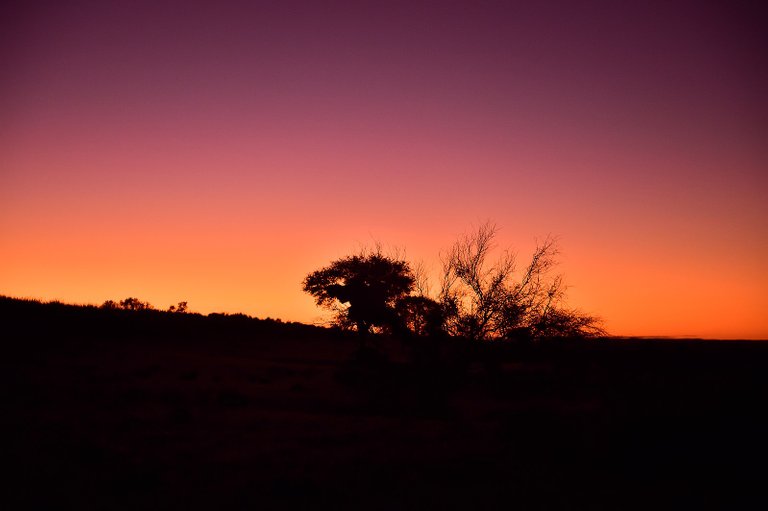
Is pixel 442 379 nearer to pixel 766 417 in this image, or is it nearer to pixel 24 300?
pixel 766 417

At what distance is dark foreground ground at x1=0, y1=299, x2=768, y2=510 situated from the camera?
7859 millimetres

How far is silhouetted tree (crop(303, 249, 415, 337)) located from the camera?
61.6 ft

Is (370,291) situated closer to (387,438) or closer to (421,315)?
(421,315)

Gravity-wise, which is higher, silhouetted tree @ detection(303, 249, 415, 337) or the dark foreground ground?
silhouetted tree @ detection(303, 249, 415, 337)

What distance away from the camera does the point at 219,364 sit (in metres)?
29.1

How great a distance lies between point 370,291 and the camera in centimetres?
1944

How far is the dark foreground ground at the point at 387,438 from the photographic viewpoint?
7859 millimetres

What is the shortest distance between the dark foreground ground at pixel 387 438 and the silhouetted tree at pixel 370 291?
1.51 m

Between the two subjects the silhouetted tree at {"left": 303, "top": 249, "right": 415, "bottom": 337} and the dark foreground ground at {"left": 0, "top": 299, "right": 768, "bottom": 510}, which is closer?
the dark foreground ground at {"left": 0, "top": 299, "right": 768, "bottom": 510}

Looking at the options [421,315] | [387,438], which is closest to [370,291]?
[421,315]

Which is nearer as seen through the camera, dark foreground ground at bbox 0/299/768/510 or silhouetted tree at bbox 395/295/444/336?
dark foreground ground at bbox 0/299/768/510

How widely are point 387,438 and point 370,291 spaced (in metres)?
8.12

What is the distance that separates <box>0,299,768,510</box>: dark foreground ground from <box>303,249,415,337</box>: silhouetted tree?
1.51 metres

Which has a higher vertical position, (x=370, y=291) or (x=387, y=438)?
(x=370, y=291)
